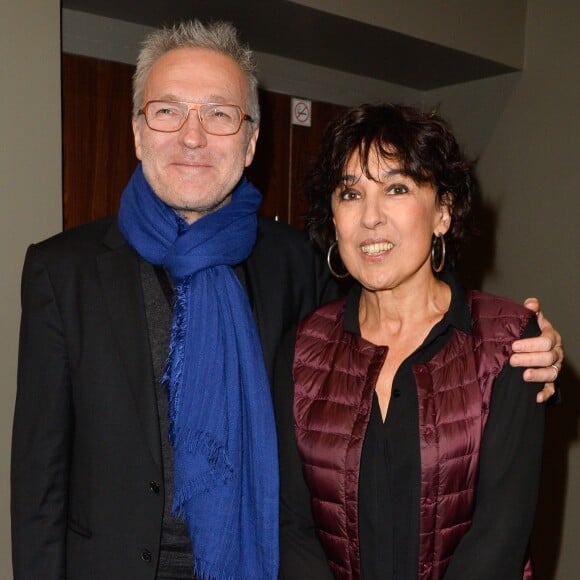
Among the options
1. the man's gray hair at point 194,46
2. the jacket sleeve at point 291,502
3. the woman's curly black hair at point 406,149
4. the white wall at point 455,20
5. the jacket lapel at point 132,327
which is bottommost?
the jacket sleeve at point 291,502

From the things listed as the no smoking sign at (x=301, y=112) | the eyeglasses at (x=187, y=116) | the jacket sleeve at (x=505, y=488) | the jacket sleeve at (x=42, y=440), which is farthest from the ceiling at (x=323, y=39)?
the jacket sleeve at (x=505, y=488)

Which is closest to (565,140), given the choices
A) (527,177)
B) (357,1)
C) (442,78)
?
(527,177)

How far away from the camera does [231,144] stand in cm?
150

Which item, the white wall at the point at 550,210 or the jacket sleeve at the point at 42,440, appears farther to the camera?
the white wall at the point at 550,210

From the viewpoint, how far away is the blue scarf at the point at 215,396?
4.62 ft

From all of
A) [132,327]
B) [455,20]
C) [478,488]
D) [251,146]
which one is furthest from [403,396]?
[455,20]

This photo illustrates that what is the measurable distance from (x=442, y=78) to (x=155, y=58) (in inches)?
97.3

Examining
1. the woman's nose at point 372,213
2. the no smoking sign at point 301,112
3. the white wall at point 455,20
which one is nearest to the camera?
the woman's nose at point 372,213

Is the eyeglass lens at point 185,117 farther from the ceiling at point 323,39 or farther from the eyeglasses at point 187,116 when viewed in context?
the ceiling at point 323,39

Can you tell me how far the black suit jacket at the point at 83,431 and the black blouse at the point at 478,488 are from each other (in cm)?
38

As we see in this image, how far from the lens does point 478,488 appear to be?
1.27 metres

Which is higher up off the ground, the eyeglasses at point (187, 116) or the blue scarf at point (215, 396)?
the eyeglasses at point (187, 116)

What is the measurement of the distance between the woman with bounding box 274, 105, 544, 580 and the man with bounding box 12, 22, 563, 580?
0.40 feet

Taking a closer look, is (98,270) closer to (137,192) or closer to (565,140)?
(137,192)
